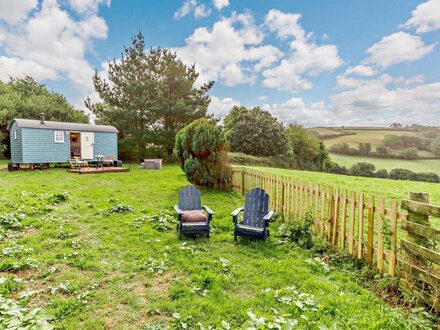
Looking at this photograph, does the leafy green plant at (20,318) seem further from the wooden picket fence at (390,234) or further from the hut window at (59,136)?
the hut window at (59,136)

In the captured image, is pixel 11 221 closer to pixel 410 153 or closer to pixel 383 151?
pixel 410 153

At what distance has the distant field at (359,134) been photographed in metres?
24.2

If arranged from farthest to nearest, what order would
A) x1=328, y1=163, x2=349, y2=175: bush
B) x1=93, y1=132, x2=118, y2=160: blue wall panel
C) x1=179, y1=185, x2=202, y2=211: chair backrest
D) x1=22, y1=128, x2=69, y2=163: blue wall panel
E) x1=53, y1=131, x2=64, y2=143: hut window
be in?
x1=328, y1=163, x2=349, y2=175: bush → x1=93, y1=132, x2=118, y2=160: blue wall panel → x1=53, y1=131, x2=64, y2=143: hut window → x1=22, y1=128, x2=69, y2=163: blue wall panel → x1=179, y1=185, x2=202, y2=211: chair backrest

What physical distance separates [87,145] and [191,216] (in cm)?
A: 1569

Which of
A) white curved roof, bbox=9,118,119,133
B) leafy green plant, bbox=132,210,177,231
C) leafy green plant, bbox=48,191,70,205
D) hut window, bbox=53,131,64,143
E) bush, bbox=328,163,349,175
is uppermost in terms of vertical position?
white curved roof, bbox=9,118,119,133

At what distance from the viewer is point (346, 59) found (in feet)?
49.1

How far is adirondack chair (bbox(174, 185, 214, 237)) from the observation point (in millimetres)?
4789

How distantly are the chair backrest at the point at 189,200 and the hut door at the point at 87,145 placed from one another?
14702mm

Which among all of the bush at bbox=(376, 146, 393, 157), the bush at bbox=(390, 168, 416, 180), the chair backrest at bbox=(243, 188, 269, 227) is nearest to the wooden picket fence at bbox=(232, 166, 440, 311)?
the chair backrest at bbox=(243, 188, 269, 227)

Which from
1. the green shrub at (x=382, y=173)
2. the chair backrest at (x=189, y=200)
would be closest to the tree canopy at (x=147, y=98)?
the green shrub at (x=382, y=173)

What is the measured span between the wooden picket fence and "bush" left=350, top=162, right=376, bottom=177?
758 inches

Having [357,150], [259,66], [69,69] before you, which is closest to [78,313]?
[259,66]

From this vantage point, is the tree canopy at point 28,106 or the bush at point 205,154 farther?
the tree canopy at point 28,106

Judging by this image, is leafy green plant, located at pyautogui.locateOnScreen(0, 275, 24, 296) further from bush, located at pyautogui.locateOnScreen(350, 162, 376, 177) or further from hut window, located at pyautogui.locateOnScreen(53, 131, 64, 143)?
bush, located at pyautogui.locateOnScreen(350, 162, 376, 177)
